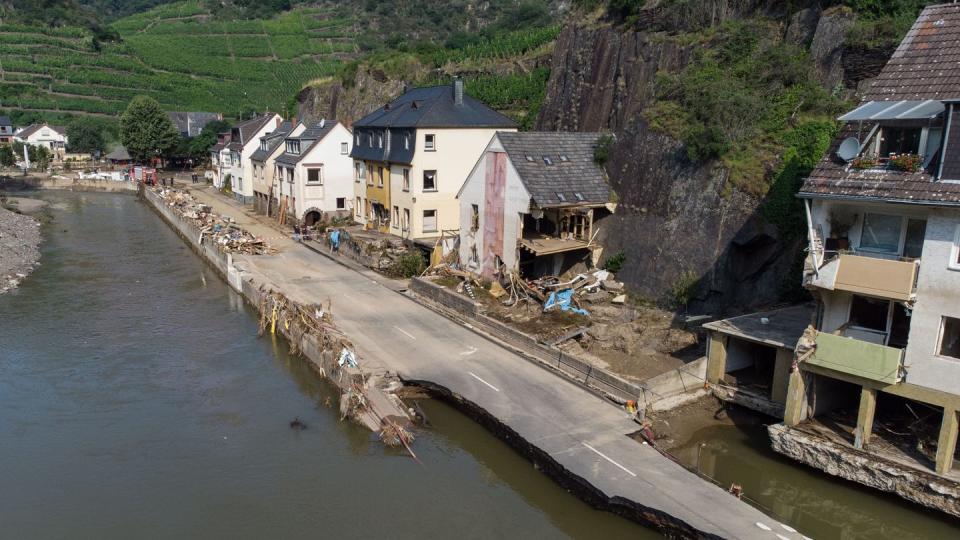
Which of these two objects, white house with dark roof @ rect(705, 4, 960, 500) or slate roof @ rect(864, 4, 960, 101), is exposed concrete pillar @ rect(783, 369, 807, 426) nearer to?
white house with dark roof @ rect(705, 4, 960, 500)

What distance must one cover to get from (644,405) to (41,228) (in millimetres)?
49397

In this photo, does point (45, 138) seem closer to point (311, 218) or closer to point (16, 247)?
point (16, 247)

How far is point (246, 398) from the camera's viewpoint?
2228 cm

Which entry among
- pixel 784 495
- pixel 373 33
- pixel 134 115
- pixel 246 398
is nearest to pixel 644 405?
pixel 784 495

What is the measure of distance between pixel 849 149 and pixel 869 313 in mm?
4174

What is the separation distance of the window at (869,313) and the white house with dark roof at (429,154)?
2326cm

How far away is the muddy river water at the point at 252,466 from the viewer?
15.6 m

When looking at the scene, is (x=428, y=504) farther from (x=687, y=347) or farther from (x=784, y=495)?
(x=687, y=347)

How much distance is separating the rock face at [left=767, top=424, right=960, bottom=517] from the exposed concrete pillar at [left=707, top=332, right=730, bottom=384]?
9.83ft

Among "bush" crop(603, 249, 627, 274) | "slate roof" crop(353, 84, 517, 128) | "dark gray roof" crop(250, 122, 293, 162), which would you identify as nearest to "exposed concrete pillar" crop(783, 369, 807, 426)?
"bush" crop(603, 249, 627, 274)

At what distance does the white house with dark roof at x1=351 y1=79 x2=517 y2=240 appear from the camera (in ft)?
122

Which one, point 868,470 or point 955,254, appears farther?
point 868,470

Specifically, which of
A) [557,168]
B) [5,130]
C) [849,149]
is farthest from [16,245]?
[5,130]

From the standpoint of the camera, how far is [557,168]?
95.1ft
